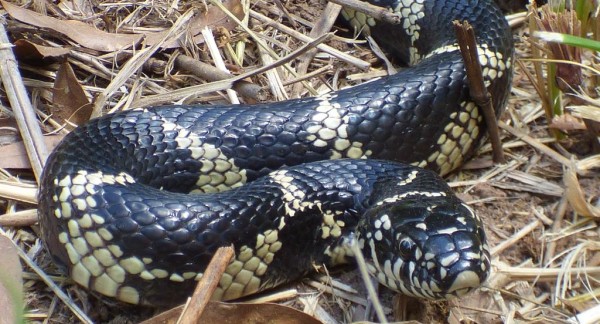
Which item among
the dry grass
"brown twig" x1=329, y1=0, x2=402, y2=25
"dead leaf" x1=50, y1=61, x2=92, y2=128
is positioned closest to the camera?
the dry grass

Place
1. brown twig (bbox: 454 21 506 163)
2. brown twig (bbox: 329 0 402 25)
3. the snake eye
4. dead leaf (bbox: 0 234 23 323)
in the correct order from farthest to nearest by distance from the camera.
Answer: brown twig (bbox: 329 0 402 25)
brown twig (bbox: 454 21 506 163)
the snake eye
dead leaf (bbox: 0 234 23 323)

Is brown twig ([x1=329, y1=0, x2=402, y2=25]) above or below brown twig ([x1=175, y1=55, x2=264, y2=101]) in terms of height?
above

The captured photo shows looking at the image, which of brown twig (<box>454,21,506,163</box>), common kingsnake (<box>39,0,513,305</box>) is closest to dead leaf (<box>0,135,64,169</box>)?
common kingsnake (<box>39,0,513,305</box>)

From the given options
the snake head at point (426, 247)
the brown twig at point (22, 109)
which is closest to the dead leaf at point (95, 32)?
the brown twig at point (22, 109)

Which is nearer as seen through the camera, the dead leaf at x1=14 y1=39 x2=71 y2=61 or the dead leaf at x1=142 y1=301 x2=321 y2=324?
the dead leaf at x1=142 y1=301 x2=321 y2=324

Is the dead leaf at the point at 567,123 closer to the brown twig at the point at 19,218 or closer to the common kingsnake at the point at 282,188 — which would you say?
the common kingsnake at the point at 282,188

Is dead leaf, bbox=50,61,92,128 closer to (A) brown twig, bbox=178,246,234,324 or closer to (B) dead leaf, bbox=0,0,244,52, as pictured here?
(B) dead leaf, bbox=0,0,244,52
